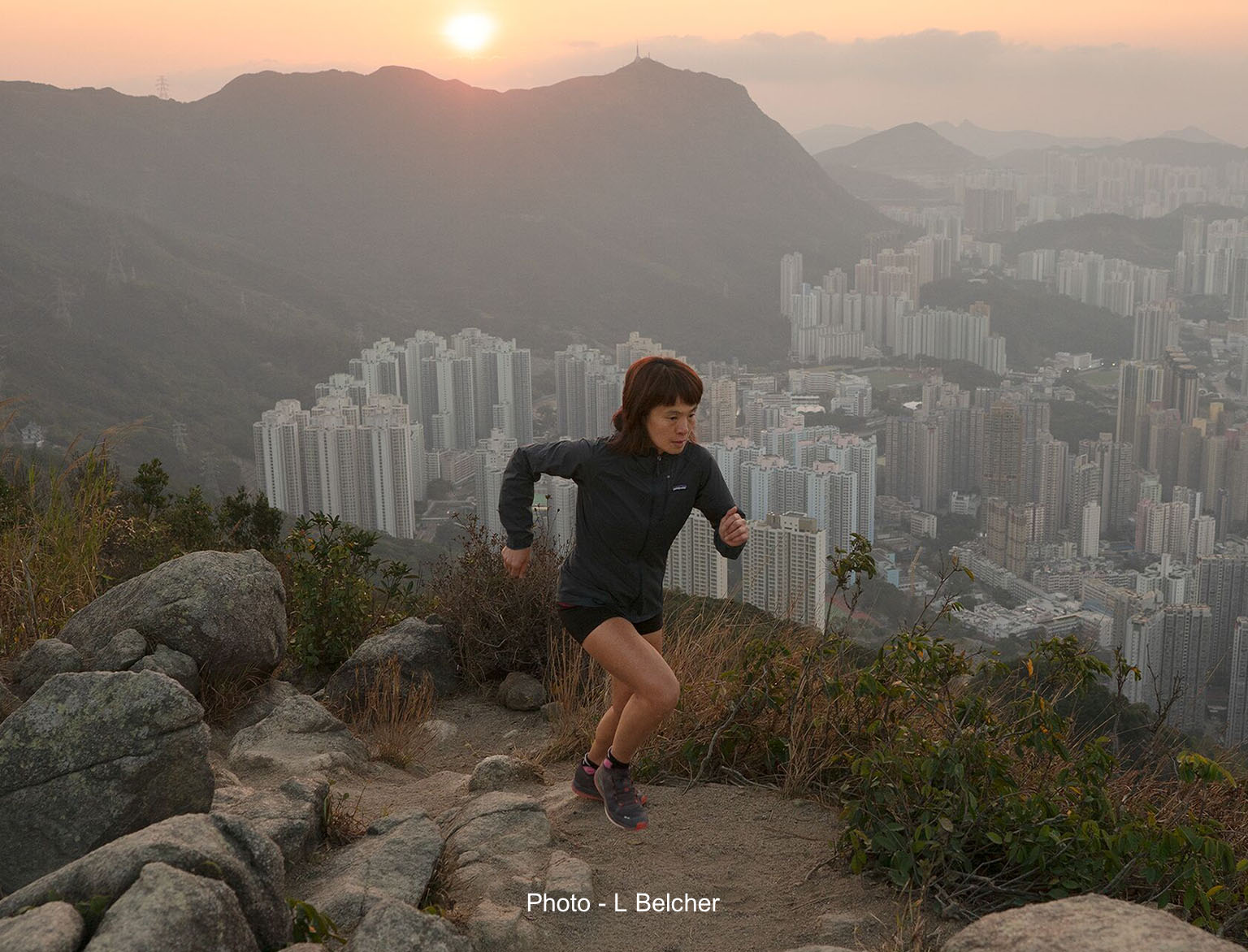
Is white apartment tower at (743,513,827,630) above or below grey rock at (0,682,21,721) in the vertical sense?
below

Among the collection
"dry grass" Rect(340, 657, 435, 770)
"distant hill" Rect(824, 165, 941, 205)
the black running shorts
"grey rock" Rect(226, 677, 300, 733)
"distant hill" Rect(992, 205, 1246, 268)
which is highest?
"distant hill" Rect(824, 165, 941, 205)

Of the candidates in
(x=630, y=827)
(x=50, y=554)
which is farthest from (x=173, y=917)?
(x=50, y=554)

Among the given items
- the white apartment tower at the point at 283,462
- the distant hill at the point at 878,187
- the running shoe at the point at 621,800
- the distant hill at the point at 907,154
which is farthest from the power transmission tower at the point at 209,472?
the distant hill at the point at 907,154

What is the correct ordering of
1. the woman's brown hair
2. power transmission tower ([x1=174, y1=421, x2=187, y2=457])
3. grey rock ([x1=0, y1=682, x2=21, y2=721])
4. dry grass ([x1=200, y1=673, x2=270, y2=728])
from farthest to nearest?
power transmission tower ([x1=174, y1=421, x2=187, y2=457]) < dry grass ([x1=200, y1=673, x2=270, y2=728]) < grey rock ([x1=0, y1=682, x2=21, y2=721]) < the woman's brown hair

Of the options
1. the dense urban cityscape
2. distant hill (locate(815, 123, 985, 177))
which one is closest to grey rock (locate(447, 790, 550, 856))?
the dense urban cityscape

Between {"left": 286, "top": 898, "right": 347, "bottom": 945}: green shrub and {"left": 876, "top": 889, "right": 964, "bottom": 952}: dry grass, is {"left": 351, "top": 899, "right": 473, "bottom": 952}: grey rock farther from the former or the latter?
{"left": 876, "top": 889, "right": 964, "bottom": 952}: dry grass

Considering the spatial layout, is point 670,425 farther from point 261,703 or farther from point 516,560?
point 261,703

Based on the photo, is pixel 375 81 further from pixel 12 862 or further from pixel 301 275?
pixel 12 862
